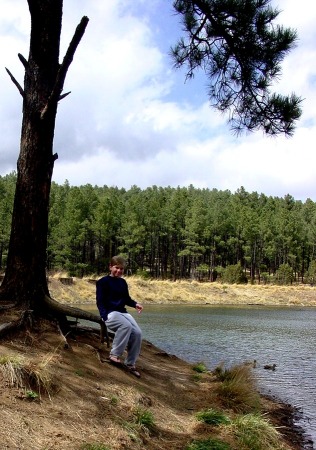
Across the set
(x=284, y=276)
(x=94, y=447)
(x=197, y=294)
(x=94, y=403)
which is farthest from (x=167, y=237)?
(x=94, y=447)

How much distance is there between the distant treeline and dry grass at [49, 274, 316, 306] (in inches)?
380

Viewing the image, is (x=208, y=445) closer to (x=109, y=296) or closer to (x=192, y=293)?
(x=109, y=296)

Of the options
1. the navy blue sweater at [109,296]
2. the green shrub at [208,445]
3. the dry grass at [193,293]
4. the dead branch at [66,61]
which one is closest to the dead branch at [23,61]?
the dead branch at [66,61]

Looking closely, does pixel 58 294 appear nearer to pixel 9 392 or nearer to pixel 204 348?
pixel 204 348

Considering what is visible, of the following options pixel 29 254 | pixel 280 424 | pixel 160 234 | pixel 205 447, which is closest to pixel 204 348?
pixel 280 424

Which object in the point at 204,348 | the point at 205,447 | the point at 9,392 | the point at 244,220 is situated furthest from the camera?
the point at 244,220

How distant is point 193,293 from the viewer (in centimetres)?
4922

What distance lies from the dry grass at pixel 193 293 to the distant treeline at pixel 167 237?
9.65 metres

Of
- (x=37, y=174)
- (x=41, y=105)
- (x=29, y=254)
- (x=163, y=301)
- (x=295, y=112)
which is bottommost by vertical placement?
(x=163, y=301)

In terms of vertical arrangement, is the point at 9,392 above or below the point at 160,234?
below

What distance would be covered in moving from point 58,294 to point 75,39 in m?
34.0

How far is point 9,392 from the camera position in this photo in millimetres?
4691

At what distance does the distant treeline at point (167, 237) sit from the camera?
64562 millimetres

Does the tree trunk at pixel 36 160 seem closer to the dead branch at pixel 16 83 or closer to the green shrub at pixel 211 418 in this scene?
the dead branch at pixel 16 83
